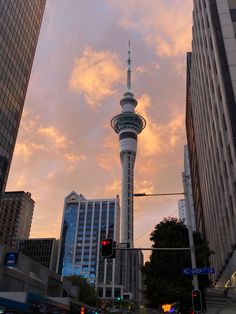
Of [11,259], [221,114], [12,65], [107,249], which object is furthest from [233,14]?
[12,65]

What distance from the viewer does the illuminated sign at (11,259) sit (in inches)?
1940

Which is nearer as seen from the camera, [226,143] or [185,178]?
[185,178]

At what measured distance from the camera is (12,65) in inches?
2884

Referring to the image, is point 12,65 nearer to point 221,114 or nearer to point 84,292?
point 221,114

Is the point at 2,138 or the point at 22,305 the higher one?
the point at 2,138

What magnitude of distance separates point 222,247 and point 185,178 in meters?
23.3

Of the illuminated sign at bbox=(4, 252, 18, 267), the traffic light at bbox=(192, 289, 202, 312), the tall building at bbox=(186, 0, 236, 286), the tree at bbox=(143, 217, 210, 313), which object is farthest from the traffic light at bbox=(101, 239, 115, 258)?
the illuminated sign at bbox=(4, 252, 18, 267)

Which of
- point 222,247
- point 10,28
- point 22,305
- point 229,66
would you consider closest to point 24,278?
point 22,305

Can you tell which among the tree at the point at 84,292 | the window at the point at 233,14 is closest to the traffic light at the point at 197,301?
the window at the point at 233,14

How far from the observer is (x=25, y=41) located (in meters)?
81.2

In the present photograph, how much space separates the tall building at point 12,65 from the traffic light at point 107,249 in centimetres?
5275

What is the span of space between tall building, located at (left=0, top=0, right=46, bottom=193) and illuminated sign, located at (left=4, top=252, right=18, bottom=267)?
785 inches

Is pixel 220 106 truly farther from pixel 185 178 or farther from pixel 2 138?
pixel 2 138

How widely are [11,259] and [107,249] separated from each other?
35.8 m
